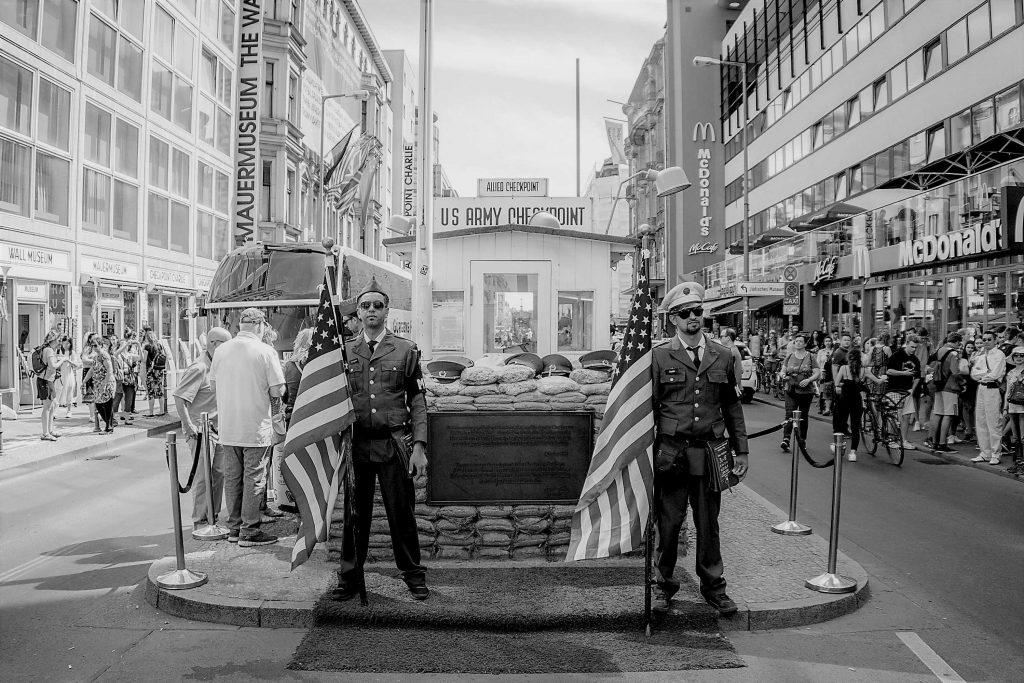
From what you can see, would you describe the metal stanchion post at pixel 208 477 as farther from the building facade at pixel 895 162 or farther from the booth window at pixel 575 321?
the building facade at pixel 895 162

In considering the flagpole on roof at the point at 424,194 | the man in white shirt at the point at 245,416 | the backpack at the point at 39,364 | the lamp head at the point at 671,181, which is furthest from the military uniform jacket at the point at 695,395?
the backpack at the point at 39,364

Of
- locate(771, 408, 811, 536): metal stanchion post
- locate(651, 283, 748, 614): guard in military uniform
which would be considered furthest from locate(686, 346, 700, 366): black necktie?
locate(771, 408, 811, 536): metal stanchion post

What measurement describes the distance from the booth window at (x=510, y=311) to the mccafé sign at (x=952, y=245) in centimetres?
1139

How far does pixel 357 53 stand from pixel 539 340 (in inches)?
2028

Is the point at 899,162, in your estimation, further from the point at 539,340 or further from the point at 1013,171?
the point at 539,340

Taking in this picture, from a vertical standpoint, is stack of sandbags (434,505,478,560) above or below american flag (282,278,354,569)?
below

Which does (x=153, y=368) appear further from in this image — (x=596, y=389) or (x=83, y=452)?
(x=596, y=389)

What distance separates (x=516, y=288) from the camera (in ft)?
38.9

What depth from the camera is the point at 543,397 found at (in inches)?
254

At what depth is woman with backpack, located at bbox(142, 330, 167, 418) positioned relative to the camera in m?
17.7

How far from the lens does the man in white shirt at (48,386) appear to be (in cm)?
1387

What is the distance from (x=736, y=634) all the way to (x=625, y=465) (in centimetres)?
123

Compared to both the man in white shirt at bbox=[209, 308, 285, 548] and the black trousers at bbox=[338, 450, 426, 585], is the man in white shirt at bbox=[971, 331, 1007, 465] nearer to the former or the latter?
the black trousers at bbox=[338, 450, 426, 585]

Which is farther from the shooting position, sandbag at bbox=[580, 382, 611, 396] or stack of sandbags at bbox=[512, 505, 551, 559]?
sandbag at bbox=[580, 382, 611, 396]
